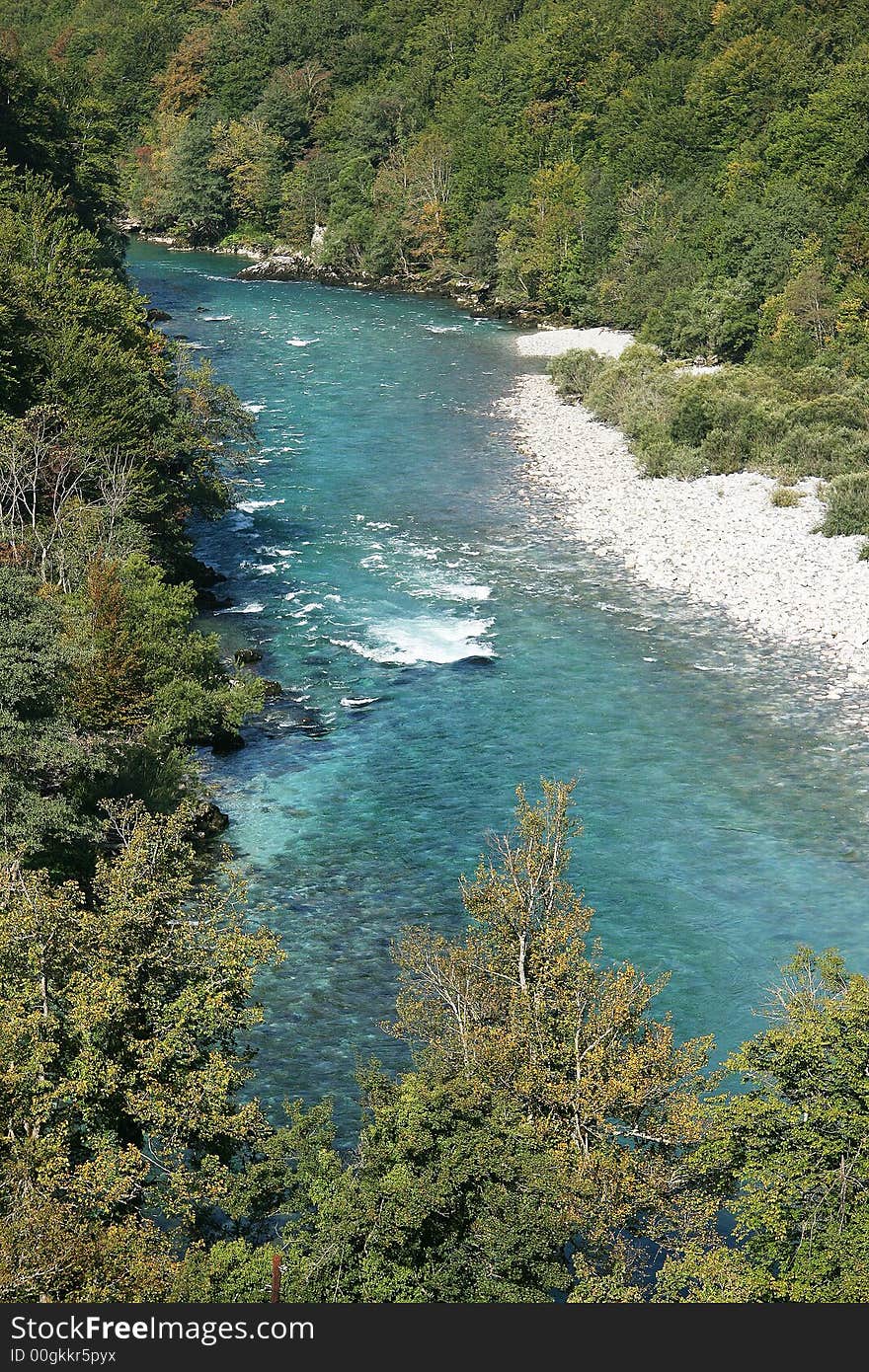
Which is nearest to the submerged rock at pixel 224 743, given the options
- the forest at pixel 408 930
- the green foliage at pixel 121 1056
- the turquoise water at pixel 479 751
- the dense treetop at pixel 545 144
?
the forest at pixel 408 930

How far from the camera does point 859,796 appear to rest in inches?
1641

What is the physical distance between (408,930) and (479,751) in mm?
13115

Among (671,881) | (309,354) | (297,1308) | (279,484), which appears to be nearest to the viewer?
(297,1308)

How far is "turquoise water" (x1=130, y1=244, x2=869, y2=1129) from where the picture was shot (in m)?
34.8

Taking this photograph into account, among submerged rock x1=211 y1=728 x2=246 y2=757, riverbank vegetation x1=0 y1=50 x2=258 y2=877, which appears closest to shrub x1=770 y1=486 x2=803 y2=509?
riverbank vegetation x1=0 y1=50 x2=258 y2=877

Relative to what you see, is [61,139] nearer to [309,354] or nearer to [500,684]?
[309,354]

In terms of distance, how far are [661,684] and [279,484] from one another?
29.5m

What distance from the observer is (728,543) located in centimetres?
6003

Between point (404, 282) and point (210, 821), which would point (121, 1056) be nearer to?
point (210, 821)

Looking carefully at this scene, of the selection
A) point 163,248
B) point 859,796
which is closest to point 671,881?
point 859,796

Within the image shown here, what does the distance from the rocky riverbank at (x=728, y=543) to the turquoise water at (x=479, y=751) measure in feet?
5.01

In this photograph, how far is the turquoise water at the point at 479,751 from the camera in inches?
1371

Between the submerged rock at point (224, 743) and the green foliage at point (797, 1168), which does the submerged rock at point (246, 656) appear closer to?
the submerged rock at point (224, 743)

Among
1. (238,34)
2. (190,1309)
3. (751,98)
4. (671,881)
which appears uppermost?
(238,34)
